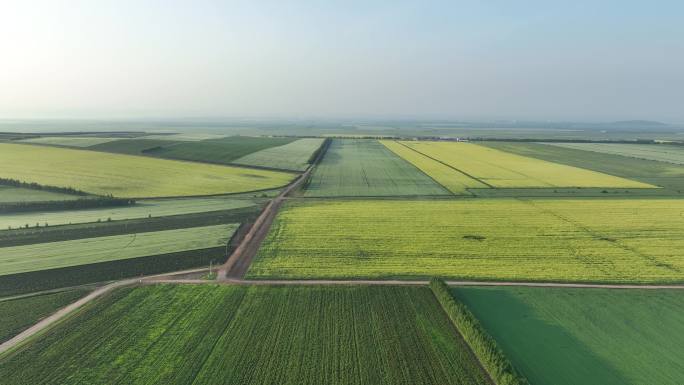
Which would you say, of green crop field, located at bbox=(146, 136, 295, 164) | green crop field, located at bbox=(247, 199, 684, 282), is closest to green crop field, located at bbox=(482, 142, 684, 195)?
green crop field, located at bbox=(247, 199, 684, 282)

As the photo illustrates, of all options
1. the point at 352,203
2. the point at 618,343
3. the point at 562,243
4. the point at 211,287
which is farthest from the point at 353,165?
the point at 618,343

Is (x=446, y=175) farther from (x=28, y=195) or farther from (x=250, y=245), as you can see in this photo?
(x=28, y=195)

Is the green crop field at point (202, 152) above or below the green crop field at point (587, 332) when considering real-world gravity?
above

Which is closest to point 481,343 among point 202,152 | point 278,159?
point 278,159

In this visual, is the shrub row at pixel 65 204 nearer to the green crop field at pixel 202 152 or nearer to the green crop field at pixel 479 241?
the green crop field at pixel 479 241

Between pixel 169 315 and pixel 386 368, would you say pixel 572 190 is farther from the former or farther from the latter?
pixel 169 315

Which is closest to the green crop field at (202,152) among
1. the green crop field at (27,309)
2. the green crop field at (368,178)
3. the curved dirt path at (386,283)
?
the green crop field at (368,178)
